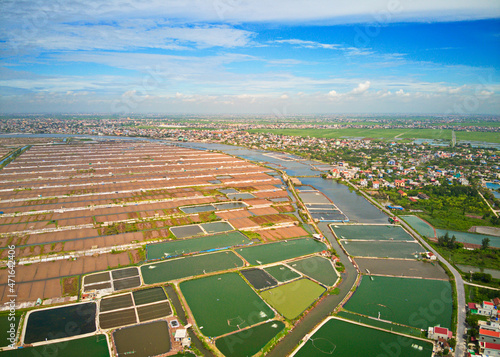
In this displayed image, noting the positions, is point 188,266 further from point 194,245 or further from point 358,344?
point 358,344

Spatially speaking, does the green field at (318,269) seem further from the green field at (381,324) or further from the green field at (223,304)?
the green field at (223,304)

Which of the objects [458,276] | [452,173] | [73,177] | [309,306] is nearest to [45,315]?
[309,306]

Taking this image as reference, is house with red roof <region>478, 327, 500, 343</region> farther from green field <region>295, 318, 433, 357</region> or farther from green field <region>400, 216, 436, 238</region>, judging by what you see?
green field <region>400, 216, 436, 238</region>

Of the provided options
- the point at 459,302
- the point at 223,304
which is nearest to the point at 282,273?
the point at 223,304

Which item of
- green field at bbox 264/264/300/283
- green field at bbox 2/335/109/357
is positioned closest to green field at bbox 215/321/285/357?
green field at bbox 264/264/300/283

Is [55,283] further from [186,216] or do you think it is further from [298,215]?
[298,215]

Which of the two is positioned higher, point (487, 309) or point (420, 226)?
point (420, 226)

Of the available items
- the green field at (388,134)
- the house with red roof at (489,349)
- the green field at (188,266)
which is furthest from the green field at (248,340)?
the green field at (388,134)
